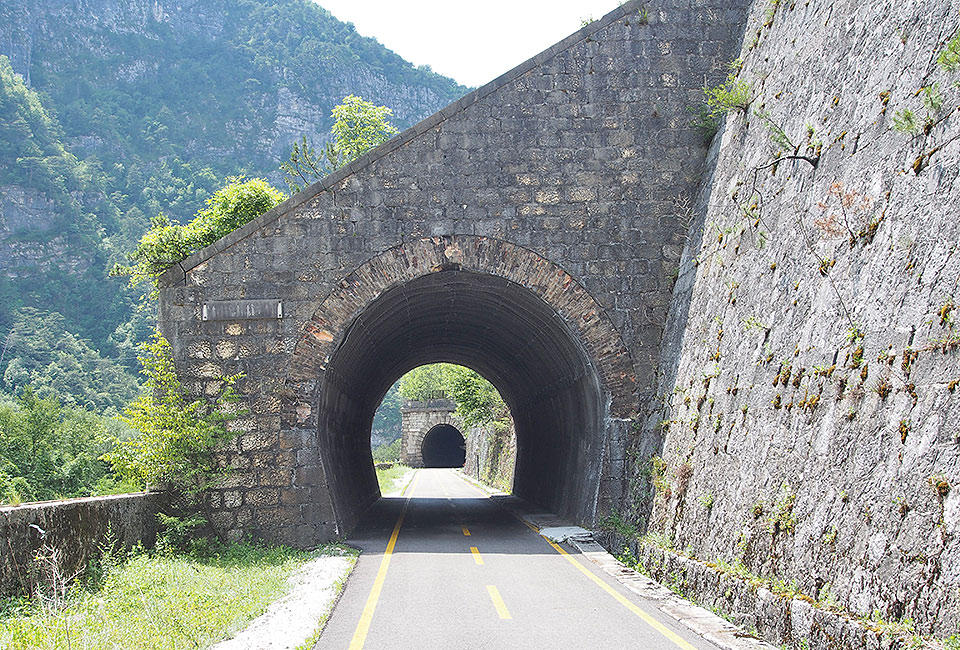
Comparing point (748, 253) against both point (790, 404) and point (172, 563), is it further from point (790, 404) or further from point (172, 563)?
point (172, 563)

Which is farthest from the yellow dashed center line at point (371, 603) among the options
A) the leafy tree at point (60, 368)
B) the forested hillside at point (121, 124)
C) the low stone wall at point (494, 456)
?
the forested hillside at point (121, 124)

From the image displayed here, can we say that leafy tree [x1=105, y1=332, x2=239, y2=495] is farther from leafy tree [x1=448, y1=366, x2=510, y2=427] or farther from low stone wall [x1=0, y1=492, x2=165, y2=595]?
leafy tree [x1=448, y1=366, x2=510, y2=427]

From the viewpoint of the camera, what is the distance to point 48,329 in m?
78.9

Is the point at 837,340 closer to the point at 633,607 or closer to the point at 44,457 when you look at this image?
the point at 633,607

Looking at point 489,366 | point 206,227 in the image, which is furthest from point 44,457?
point 489,366

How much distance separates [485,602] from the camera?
9.56 metres

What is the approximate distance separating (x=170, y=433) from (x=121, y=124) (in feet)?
388

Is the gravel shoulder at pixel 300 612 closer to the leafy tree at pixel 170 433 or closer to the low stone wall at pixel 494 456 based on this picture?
the leafy tree at pixel 170 433

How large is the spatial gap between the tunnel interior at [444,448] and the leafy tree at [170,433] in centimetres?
5689

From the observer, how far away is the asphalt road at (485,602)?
25.0 ft

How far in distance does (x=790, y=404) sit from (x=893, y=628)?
3.15 m

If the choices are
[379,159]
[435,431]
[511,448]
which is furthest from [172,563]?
[435,431]

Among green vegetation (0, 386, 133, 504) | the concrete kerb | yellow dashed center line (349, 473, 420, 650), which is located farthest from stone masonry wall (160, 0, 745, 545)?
green vegetation (0, 386, 133, 504)

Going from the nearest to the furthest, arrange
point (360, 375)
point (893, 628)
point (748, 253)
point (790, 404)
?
point (893, 628) → point (790, 404) → point (748, 253) → point (360, 375)
